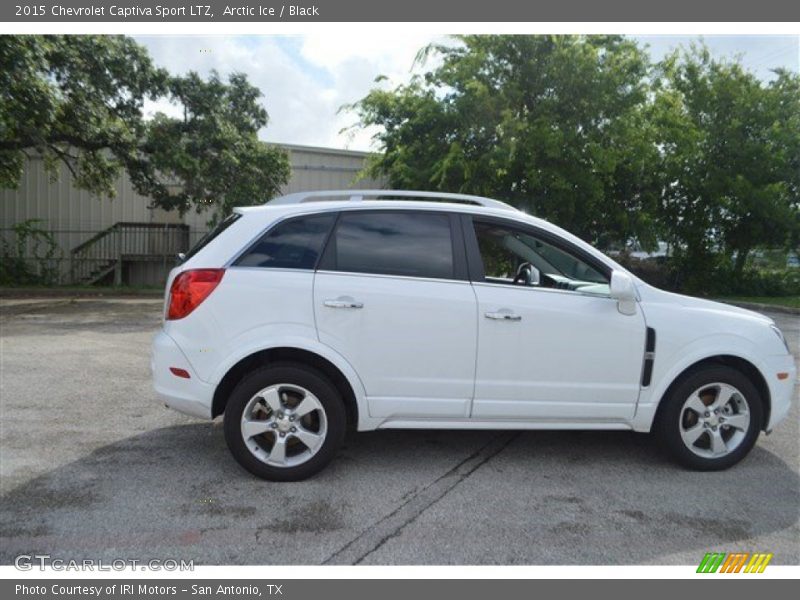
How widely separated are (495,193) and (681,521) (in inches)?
555

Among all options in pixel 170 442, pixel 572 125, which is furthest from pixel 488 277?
pixel 572 125

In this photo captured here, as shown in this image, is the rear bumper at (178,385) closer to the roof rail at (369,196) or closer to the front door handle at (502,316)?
the roof rail at (369,196)

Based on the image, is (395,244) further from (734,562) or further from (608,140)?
(608,140)

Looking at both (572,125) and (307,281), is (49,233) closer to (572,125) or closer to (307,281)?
(572,125)

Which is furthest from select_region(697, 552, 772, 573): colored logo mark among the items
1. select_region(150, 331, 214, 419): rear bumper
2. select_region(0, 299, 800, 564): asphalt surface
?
select_region(150, 331, 214, 419): rear bumper

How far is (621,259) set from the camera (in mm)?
21047

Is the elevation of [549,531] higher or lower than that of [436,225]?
lower

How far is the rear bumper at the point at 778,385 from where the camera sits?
4.59 meters

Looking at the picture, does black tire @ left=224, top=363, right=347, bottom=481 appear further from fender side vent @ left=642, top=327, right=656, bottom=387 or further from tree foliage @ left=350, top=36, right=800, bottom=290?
tree foliage @ left=350, top=36, right=800, bottom=290

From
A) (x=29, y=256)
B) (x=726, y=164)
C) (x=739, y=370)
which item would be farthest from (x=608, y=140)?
(x=29, y=256)

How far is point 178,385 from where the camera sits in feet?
14.2

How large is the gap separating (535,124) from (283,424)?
1348 cm

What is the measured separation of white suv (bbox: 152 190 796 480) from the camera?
167 inches
